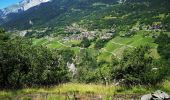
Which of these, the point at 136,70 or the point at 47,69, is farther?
the point at 47,69

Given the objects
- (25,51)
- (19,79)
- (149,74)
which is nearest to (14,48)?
(25,51)

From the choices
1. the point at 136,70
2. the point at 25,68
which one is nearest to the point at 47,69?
the point at 25,68

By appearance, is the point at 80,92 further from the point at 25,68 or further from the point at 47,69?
the point at 25,68

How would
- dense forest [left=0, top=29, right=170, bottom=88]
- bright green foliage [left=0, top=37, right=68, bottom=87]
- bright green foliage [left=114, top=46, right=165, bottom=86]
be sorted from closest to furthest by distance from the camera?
bright green foliage [left=114, top=46, right=165, bottom=86], dense forest [left=0, top=29, right=170, bottom=88], bright green foliage [left=0, top=37, right=68, bottom=87]

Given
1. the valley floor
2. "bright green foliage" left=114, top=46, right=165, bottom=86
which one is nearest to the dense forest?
"bright green foliage" left=114, top=46, right=165, bottom=86

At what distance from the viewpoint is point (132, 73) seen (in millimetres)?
26219

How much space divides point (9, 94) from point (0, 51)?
6.98m

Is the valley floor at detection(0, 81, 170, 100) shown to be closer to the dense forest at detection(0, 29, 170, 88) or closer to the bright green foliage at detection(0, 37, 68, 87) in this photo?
the dense forest at detection(0, 29, 170, 88)

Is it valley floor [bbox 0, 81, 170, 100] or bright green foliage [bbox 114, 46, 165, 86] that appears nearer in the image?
valley floor [bbox 0, 81, 170, 100]

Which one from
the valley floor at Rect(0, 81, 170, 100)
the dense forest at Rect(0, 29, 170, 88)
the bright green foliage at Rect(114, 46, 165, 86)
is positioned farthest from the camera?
the dense forest at Rect(0, 29, 170, 88)

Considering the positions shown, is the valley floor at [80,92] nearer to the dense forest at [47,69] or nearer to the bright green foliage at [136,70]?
the bright green foliage at [136,70]

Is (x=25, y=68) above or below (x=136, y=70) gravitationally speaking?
below

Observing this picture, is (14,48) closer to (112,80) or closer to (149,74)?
(112,80)

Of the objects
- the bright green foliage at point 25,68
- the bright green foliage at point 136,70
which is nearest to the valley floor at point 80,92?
the bright green foliage at point 136,70
